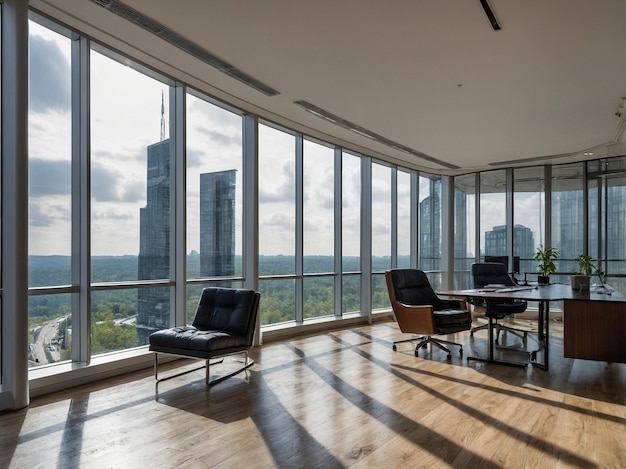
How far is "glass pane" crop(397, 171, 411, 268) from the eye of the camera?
9.66m

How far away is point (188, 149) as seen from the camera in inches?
225

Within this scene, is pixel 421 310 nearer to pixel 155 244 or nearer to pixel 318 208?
pixel 318 208

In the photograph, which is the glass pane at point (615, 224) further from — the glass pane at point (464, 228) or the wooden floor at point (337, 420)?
the wooden floor at point (337, 420)

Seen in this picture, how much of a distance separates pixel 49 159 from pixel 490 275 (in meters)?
6.04

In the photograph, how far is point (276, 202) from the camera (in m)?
7.09

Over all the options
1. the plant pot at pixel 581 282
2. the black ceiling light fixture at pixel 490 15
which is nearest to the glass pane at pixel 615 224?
the plant pot at pixel 581 282

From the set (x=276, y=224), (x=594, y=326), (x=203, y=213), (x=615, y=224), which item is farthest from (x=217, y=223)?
(x=615, y=224)

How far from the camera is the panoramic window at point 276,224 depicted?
22.5 ft

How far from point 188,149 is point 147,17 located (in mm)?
2031

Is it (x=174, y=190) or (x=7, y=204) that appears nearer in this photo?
(x=7, y=204)

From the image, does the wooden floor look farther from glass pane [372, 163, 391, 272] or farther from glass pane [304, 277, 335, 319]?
glass pane [372, 163, 391, 272]

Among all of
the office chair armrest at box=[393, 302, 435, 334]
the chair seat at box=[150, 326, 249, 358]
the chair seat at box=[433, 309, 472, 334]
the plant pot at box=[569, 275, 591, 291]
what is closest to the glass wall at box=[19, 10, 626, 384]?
the chair seat at box=[150, 326, 249, 358]

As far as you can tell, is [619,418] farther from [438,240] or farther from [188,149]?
[438,240]

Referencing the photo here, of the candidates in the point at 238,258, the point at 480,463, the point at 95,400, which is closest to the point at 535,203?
the point at 238,258
